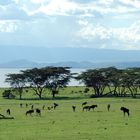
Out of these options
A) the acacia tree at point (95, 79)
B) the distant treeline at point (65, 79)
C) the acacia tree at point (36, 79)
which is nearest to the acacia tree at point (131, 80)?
the distant treeline at point (65, 79)

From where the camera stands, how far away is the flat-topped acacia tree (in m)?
112

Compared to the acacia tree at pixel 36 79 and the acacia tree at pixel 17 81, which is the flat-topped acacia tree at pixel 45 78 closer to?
the acacia tree at pixel 36 79

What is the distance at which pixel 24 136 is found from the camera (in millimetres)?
34844

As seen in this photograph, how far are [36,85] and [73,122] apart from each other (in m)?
69.2

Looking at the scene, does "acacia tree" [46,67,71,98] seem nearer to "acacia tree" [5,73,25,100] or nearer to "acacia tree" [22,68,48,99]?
"acacia tree" [22,68,48,99]

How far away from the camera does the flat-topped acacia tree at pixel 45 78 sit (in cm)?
11244

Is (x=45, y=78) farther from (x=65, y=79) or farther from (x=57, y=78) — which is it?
(x=65, y=79)

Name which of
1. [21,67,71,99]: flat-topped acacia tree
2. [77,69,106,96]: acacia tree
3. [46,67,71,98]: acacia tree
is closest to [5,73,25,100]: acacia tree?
[21,67,71,99]: flat-topped acacia tree

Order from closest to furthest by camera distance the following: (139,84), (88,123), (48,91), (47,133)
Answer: (47,133) < (88,123) < (139,84) < (48,91)

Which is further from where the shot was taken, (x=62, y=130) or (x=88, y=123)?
(x=88, y=123)

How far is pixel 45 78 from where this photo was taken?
112750 mm

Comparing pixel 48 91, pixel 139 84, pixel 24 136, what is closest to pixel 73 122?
pixel 24 136

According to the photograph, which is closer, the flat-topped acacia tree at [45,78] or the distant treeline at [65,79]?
the distant treeline at [65,79]

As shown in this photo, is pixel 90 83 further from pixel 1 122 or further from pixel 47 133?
pixel 47 133
